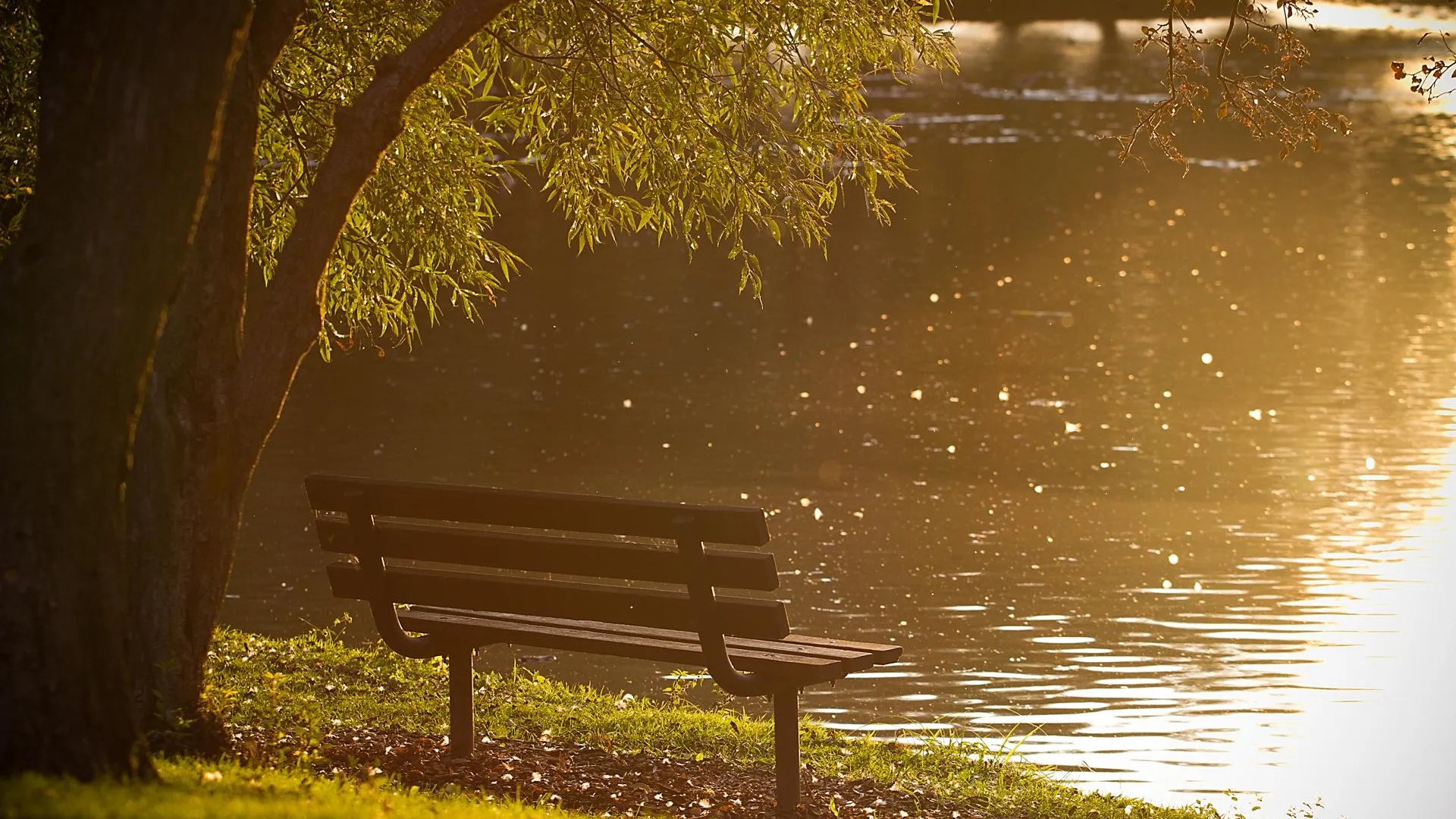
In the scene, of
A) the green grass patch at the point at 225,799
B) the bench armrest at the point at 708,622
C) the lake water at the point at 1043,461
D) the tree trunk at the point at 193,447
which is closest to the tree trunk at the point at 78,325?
the green grass patch at the point at 225,799

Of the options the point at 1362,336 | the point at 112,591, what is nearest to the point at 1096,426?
the point at 1362,336

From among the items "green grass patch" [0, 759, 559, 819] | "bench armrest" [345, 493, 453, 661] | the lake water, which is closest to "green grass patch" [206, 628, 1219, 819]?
"bench armrest" [345, 493, 453, 661]

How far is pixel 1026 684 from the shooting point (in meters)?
12.2

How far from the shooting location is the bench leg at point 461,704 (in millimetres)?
8062

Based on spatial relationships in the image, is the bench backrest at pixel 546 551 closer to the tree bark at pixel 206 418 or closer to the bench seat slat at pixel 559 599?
the bench seat slat at pixel 559 599

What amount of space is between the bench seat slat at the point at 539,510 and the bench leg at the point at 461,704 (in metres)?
0.81

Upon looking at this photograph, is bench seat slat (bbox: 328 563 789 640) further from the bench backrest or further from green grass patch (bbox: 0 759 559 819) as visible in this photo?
green grass patch (bbox: 0 759 559 819)

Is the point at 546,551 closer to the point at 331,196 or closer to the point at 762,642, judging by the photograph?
the point at 762,642

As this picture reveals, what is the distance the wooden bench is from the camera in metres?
6.84

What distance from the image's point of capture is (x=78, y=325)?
18.0ft

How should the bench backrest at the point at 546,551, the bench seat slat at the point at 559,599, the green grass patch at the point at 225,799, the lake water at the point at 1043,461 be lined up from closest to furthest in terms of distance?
the green grass patch at the point at 225,799
the bench backrest at the point at 546,551
the bench seat slat at the point at 559,599
the lake water at the point at 1043,461

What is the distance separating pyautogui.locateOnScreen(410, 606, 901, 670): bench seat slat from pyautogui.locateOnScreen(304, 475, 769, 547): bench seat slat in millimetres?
527

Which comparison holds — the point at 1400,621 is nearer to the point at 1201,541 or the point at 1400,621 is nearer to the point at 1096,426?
the point at 1201,541

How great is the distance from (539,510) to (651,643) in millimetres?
765
